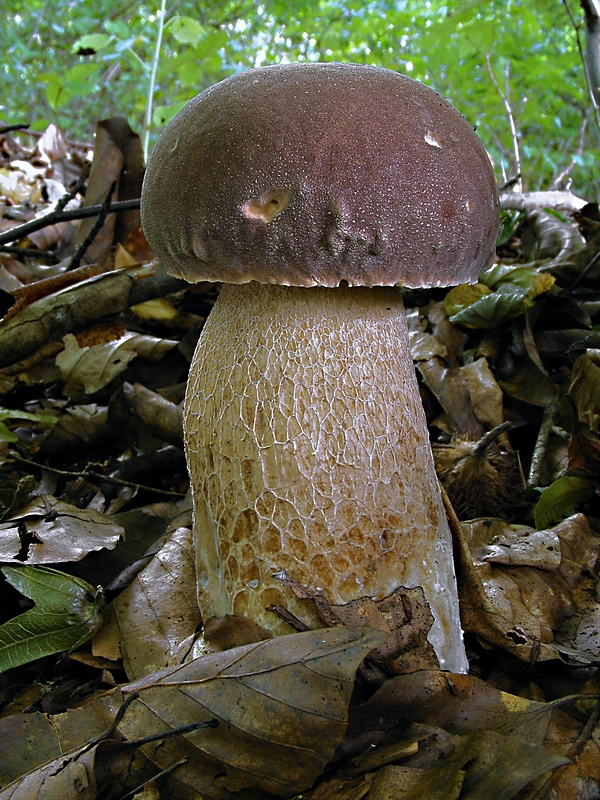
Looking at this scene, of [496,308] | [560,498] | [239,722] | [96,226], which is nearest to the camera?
[239,722]

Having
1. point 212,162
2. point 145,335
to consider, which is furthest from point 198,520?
point 145,335

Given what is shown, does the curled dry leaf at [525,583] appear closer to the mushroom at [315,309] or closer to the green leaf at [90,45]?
the mushroom at [315,309]

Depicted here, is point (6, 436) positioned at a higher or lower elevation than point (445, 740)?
higher

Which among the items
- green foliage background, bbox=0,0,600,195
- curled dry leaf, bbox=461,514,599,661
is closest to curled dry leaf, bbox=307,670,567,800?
curled dry leaf, bbox=461,514,599,661

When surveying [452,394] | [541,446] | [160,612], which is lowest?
[160,612]

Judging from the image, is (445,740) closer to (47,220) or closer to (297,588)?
(297,588)

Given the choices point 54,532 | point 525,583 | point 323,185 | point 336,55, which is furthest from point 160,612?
point 336,55
